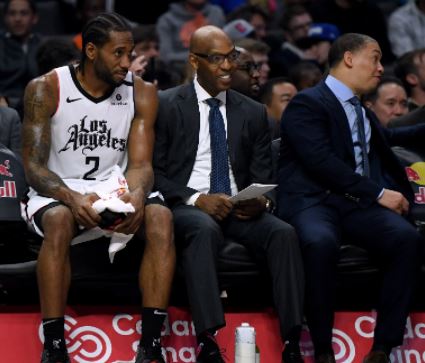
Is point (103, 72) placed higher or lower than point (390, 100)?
higher

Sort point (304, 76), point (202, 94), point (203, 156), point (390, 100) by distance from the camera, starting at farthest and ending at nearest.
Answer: point (304, 76) → point (390, 100) → point (202, 94) → point (203, 156)

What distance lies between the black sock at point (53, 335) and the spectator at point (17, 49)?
14.1 feet

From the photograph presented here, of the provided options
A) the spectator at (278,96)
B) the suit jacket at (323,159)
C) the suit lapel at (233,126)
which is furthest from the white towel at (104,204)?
the spectator at (278,96)

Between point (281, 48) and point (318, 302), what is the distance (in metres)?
5.13

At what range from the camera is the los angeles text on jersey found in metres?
6.65

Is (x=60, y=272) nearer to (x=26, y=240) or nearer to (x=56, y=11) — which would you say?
(x=26, y=240)

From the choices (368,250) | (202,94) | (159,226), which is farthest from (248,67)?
(159,226)

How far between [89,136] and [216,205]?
769 mm

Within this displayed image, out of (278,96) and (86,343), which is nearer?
(86,343)

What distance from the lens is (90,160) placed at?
6.69 meters

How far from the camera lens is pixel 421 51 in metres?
9.75

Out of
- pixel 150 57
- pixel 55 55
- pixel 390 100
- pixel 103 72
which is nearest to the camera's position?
pixel 103 72

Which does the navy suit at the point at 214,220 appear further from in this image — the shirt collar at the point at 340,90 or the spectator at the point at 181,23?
the spectator at the point at 181,23

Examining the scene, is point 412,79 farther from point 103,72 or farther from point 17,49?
point 103,72
